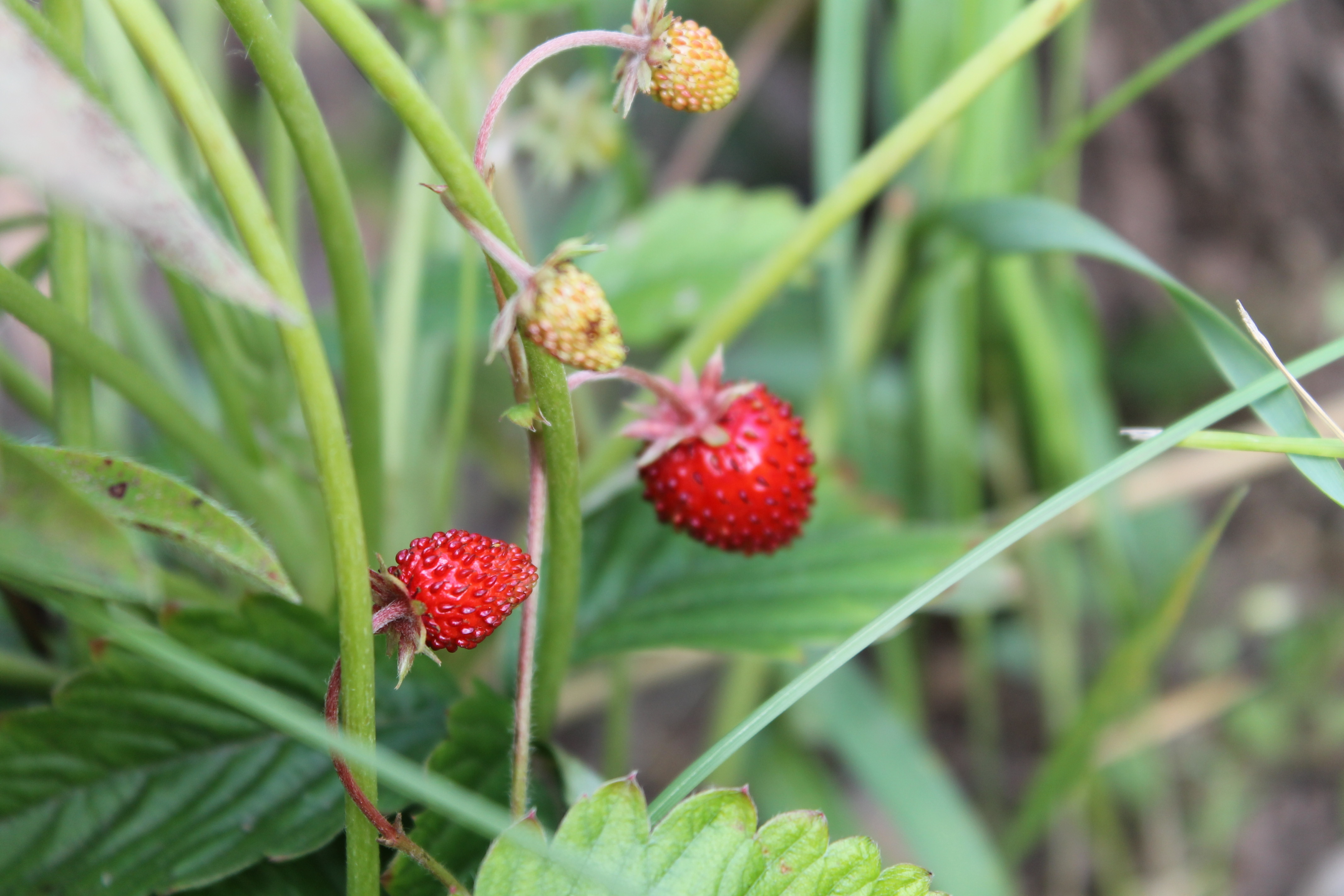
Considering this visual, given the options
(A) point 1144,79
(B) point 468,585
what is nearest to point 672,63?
(B) point 468,585

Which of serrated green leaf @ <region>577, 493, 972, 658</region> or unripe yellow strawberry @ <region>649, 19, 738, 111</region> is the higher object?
unripe yellow strawberry @ <region>649, 19, 738, 111</region>

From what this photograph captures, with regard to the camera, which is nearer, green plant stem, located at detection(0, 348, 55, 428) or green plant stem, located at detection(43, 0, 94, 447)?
green plant stem, located at detection(43, 0, 94, 447)

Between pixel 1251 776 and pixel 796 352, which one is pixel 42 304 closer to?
pixel 796 352

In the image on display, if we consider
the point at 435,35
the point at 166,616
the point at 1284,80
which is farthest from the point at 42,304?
the point at 1284,80

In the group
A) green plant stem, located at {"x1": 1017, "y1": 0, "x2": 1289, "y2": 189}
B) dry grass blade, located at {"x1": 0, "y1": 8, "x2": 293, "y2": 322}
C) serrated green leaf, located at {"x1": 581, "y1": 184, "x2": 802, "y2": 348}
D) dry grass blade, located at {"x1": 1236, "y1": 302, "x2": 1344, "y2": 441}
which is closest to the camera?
dry grass blade, located at {"x1": 0, "y1": 8, "x2": 293, "y2": 322}

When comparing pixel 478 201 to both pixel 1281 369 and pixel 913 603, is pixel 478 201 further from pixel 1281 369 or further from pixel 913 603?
pixel 1281 369

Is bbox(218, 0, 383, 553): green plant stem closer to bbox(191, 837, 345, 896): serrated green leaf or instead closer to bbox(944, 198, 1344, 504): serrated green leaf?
bbox(191, 837, 345, 896): serrated green leaf

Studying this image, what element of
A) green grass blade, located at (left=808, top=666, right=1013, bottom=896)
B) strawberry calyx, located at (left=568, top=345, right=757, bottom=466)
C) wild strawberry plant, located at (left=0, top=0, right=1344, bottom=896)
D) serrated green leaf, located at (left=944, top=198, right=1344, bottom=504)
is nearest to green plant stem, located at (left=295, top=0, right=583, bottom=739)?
wild strawberry plant, located at (left=0, top=0, right=1344, bottom=896)

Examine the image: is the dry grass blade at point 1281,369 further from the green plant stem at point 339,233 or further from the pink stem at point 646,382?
the green plant stem at point 339,233
